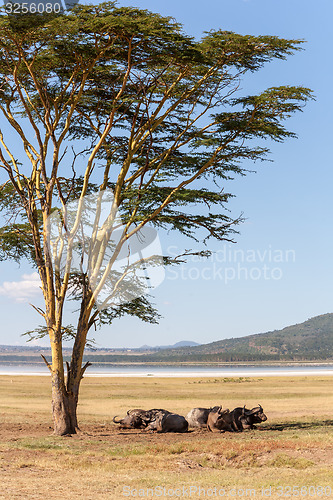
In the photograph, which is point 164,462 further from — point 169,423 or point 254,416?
point 254,416

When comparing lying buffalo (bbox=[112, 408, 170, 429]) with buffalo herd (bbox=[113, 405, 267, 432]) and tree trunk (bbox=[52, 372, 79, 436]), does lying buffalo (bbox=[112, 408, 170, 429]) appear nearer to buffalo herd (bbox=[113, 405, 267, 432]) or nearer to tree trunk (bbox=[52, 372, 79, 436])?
buffalo herd (bbox=[113, 405, 267, 432])

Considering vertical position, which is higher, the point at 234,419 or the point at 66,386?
the point at 66,386

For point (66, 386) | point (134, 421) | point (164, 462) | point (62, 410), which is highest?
point (66, 386)

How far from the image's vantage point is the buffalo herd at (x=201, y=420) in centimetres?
2183

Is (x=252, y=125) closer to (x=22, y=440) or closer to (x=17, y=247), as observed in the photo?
(x=17, y=247)

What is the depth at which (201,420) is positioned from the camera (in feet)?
75.0

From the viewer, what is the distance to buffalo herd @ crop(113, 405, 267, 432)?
21.8m

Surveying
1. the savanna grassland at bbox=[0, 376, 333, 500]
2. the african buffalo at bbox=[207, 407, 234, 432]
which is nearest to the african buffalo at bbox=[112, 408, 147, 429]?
the savanna grassland at bbox=[0, 376, 333, 500]

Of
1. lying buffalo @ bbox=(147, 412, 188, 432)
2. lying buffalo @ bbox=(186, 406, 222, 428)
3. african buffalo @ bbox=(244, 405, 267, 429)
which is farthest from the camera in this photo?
lying buffalo @ bbox=(186, 406, 222, 428)

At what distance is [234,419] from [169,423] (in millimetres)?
2240

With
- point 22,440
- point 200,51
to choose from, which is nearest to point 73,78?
point 200,51

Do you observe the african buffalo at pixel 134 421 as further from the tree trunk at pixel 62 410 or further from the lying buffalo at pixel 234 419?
the lying buffalo at pixel 234 419

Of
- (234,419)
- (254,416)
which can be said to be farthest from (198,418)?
(254,416)

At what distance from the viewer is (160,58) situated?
2164 cm
